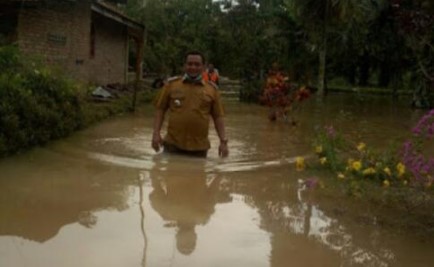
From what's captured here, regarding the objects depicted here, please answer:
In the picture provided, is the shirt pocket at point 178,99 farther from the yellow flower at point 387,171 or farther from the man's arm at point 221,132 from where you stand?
the yellow flower at point 387,171

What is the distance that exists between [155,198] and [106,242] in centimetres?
182

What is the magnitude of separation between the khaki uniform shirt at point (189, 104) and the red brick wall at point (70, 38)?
648cm

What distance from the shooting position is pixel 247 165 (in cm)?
953

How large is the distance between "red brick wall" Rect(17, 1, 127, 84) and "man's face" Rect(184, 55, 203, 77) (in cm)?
670

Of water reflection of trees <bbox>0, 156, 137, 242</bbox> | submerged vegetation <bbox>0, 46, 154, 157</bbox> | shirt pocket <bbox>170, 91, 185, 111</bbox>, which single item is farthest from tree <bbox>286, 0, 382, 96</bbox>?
water reflection of trees <bbox>0, 156, 137, 242</bbox>

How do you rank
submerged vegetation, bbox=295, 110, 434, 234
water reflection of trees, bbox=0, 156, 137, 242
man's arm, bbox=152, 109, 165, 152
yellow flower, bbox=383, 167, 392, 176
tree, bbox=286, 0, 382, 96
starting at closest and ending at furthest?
water reflection of trees, bbox=0, 156, 137, 242 < submerged vegetation, bbox=295, 110, 434, 234 < yellow flower, bbox=383, 167, 392, 176 < man's arm, bbox=152, 109, 165, 152 < tree, bbox=286, 0, 382, 96

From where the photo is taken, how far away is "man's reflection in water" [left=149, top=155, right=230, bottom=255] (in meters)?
5.88

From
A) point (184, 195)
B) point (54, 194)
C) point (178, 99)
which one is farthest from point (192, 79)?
point (54, 194)

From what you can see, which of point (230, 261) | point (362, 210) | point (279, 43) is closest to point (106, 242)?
point (230, 261)

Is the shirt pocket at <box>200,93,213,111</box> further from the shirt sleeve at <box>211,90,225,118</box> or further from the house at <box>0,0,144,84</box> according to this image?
the house at <box>0,0,144,84</box>

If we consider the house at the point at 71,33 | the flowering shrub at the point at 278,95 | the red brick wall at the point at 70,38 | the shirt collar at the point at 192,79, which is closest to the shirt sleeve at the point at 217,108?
the shirt collar at the point at 192,79

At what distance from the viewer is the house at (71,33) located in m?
15.6

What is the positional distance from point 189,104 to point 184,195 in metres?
1.59

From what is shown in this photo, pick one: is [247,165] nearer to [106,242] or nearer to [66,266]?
[106,242]
